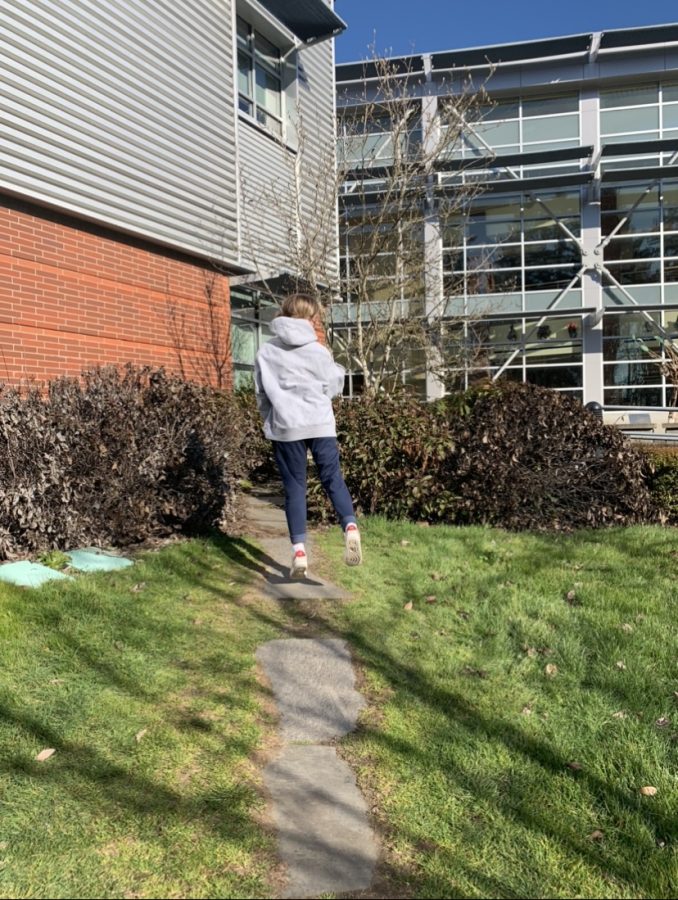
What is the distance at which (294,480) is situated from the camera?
15.1 ft

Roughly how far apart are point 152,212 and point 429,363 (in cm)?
900

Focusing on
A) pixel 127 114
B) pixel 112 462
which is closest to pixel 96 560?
pixel 112 462

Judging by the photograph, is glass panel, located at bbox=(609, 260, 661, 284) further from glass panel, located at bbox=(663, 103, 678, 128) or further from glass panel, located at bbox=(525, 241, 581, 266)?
glass panel, located at bbox=(663, 103, 678, 128)

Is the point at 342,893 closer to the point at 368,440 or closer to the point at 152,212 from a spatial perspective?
the point at 368,440

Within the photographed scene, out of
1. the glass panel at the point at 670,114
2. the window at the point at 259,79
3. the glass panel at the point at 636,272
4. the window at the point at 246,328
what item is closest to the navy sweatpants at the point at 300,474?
the window at the point at 246,328

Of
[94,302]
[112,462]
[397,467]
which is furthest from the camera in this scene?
[94,302]

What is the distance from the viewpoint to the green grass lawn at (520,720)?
2229 millimetres

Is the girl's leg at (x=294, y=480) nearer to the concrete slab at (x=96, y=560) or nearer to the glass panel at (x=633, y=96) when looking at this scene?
the concrete slab at (x=96, y=560)

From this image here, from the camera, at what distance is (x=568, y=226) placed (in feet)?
66.7

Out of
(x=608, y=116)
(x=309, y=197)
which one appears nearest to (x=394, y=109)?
(x=309, y=197)

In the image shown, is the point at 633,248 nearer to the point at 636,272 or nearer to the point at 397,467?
the point at 636,272

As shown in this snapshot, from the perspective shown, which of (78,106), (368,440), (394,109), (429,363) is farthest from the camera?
(429,363)

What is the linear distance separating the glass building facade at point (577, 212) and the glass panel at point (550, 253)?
0.03m

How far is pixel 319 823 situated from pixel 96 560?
10.9 feet
